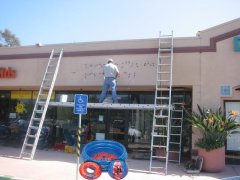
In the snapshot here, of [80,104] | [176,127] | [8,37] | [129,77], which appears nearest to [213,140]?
[176,127]

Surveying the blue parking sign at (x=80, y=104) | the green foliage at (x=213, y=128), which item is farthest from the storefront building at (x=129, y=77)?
the blue parking sign at (x=80, y=104)

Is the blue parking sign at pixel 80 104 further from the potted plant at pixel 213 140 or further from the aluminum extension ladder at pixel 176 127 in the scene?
the aluminum extension ladder at pixel 176 127

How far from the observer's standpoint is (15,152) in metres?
14.4

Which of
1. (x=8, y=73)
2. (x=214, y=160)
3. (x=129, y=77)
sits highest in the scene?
(x=8, y=73)

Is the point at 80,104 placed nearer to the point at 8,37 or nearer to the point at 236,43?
the point at 236,43

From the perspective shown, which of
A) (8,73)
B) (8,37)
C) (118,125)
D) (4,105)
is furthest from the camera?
(8,37)

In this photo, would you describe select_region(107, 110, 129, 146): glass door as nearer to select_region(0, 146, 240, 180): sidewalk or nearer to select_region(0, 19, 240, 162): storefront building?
select_region(0, 19, 240, 162): storefront building

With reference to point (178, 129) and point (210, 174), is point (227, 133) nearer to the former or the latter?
point (210, 174)

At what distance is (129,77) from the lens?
1401 cm

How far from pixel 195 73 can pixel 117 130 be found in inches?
194

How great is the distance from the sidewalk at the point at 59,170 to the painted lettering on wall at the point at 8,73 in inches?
170

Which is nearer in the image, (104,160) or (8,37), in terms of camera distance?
(104,160)

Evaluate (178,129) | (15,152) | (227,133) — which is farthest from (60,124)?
(227,133)

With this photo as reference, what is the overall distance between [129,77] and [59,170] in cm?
521
